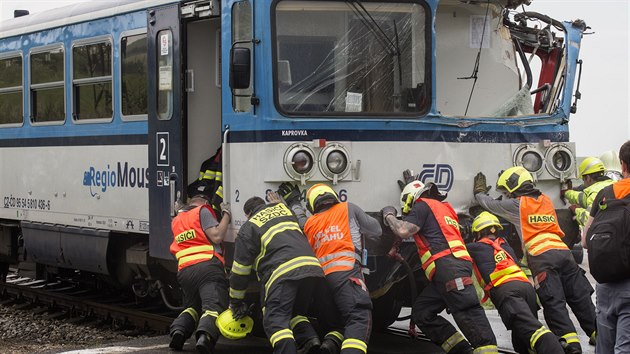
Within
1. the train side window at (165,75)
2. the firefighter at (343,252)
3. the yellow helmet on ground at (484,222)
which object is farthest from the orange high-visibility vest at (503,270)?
the train side window at (165,75)

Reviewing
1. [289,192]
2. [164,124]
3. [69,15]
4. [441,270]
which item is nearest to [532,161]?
[441,270]

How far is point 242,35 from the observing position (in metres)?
9.94

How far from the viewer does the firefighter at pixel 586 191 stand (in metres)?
10.7

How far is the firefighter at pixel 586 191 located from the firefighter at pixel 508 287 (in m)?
1.11

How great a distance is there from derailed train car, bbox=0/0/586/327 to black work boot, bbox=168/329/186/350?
100 centimetres

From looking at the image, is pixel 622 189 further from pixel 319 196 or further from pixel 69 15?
pixel 69 15

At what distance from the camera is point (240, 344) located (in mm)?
10883

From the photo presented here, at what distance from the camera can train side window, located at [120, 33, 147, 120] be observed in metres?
11.4

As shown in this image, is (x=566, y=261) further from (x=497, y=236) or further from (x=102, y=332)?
(x=102, y=332)

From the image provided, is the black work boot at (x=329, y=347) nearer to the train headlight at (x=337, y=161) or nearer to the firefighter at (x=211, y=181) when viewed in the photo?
the train headlight at (x=337, y=161)

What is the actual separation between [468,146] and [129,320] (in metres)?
4.67

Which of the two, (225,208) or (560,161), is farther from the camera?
(560,161)

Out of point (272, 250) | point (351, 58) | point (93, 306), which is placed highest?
point (351, 58)

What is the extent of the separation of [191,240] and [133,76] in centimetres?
Answer: 220
